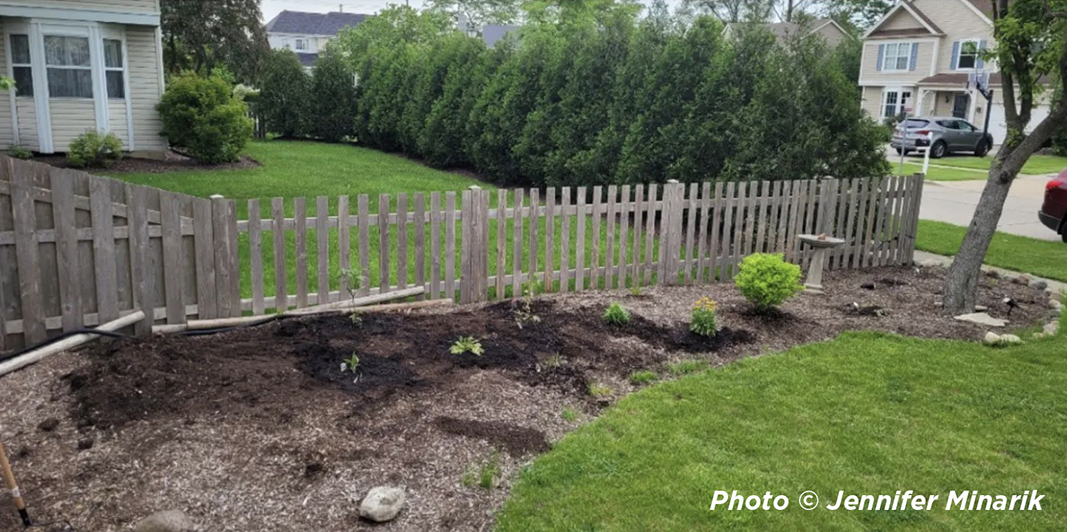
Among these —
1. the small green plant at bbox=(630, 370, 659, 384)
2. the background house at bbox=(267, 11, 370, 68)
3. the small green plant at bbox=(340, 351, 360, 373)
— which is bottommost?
the small green plant at bbox=(630, 370, 659, 384)

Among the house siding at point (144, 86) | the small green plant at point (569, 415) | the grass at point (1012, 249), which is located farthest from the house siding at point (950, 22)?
the small green plant at point (569, 415)

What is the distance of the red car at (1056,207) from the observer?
521 inches

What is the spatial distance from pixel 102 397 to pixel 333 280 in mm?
3326

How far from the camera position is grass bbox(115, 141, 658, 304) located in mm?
8172

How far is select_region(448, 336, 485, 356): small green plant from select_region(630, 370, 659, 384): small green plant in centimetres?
108

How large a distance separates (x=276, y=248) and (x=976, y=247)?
655 centimetres

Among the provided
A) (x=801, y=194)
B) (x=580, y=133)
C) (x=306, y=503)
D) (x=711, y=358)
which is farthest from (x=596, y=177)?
(x=306, y=503)

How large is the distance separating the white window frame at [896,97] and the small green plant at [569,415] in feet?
142

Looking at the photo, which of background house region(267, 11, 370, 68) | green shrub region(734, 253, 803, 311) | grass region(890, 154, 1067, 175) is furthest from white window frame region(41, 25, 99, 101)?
background house region(267, 11, 370, 68)

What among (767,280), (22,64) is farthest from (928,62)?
(767,280)

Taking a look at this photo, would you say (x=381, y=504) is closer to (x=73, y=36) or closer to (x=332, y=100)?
(x=73, y=36)

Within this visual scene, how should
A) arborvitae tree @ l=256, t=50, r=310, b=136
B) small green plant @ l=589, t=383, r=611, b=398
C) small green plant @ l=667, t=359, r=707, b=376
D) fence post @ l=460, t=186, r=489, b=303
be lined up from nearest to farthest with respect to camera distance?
small green plant @ l=589, t=383, r=611, b=398 → small green plant @ l=667, t=359, r=707, b=376 → fence post @ l=460, t=186, r=489, b=303 → arborvitae tree @ l=256, t=50, r=310, b=136

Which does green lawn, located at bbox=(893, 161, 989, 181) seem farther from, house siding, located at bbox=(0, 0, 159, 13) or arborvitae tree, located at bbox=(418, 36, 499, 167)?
house siding, located at bbox=(0, 0, 159, 13)

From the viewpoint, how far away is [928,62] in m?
42.8
